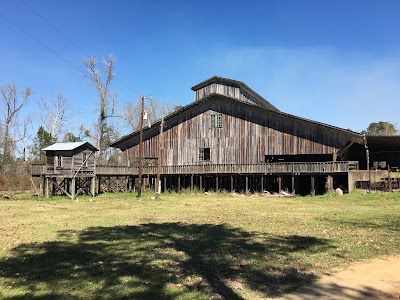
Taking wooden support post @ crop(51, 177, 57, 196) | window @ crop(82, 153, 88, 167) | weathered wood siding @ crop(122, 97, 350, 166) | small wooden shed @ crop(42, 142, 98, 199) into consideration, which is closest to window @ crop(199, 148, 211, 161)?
weathered wood siding @ crop(122, 97, 350, 166)

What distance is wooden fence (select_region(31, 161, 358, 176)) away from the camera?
30328 millimetres

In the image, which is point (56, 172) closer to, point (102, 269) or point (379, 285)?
point (102, 269)

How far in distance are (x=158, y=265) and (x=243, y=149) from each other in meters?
28.9

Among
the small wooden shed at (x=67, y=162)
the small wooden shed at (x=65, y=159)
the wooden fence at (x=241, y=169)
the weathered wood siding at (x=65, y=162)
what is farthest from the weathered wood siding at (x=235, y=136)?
the weathered wood siding at (x=65, y=162)

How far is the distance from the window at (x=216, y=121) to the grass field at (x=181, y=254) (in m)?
22.8


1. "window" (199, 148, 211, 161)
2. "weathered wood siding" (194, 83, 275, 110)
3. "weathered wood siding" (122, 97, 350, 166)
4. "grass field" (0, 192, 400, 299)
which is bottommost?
"grass field" (0, 192, 400, 299)

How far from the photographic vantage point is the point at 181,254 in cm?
917

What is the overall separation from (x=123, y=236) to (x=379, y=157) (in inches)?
1650

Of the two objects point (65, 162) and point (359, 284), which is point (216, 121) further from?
point (359, 284)

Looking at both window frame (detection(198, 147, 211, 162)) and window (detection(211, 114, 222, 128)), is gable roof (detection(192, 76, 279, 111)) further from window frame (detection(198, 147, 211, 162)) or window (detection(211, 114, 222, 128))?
window frame (detection(198, 147, 211, 162))

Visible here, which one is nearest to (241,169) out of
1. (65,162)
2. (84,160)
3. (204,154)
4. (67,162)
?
(204,154)

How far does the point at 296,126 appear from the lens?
3347cm

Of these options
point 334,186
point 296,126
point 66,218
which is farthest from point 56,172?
point 334,186

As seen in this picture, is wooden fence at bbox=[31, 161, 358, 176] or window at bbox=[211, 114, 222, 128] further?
window at bbox=[211, 114, 222, 128]
